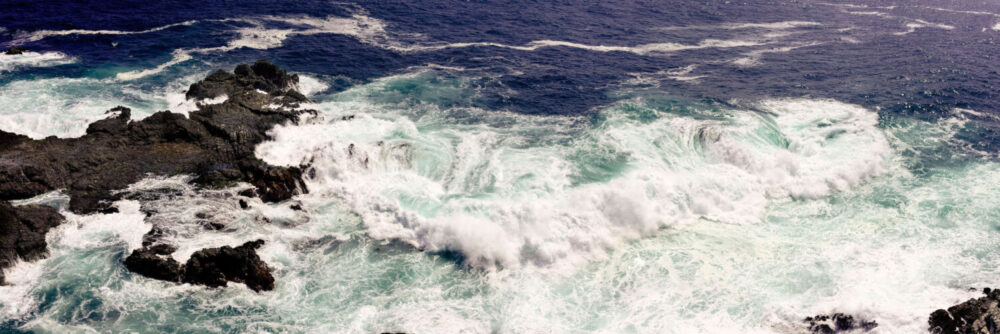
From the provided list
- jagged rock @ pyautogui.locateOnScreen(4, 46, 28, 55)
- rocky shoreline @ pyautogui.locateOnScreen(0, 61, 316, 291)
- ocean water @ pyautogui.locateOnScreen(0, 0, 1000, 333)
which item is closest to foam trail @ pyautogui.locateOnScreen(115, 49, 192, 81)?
ocean water @ pyautogui.locateOnScreen(0, 0, 1000, 333)

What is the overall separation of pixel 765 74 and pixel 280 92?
3368 cm

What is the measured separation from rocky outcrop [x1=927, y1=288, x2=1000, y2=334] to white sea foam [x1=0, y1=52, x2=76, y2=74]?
146ft

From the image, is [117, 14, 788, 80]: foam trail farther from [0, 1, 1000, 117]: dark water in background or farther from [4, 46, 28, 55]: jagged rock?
[4, 46, 28, 55]: jagged rock

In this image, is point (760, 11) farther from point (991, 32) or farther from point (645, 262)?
point (645, 262)

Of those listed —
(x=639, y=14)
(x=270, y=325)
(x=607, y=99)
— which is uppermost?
(x=639, y=14)

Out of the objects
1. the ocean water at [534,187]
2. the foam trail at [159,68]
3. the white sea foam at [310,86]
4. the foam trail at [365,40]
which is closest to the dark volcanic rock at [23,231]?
the ocean water at [534,187]

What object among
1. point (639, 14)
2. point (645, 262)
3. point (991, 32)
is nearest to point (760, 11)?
point (639, 14)

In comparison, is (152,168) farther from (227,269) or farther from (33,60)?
(33,60)

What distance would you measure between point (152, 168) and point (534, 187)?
50.3 feet

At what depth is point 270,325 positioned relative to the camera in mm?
15523

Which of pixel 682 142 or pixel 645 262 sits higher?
pixel 682 142

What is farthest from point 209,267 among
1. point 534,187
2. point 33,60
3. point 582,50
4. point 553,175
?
point 582,50

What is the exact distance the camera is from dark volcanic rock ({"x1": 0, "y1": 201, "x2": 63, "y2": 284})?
1634 centimetres

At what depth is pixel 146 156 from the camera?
21422mm
